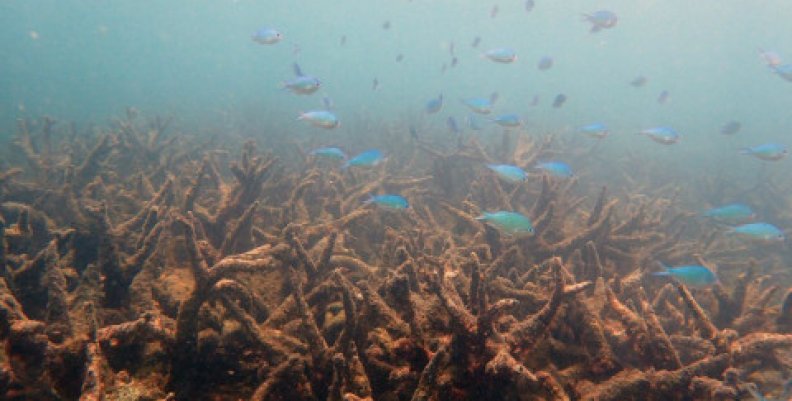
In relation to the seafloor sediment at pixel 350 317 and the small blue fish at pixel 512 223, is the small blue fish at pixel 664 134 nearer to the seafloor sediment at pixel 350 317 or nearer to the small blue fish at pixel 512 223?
the seafloor sediment at pixel 350 317

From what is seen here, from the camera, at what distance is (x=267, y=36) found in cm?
827

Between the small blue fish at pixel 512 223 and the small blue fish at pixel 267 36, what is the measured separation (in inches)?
246

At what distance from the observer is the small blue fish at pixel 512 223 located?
164 inches

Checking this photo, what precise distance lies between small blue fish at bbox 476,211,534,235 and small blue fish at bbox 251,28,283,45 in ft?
20.5

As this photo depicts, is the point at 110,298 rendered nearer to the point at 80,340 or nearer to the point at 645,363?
the point at 80,340

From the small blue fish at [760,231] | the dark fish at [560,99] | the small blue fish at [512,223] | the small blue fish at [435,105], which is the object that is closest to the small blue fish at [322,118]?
the small blue fish at [435,105]

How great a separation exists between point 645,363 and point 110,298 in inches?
161

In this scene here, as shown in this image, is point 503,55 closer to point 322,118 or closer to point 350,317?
point 322,118

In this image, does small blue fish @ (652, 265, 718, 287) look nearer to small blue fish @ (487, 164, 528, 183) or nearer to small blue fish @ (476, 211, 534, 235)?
small blue fish @ (476, 211, 534, 235)

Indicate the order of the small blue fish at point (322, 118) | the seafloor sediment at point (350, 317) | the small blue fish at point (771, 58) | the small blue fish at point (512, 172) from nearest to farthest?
the seafloor sediment at point (350, 317)
the small blue fish at point (512, 172)
the small blue fish at point (322, 118)
the small blue fish at point (771, 58)

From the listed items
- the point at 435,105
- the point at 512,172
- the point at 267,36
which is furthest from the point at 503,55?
the point at 267,36

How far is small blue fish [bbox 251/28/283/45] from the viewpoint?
27.0 ft

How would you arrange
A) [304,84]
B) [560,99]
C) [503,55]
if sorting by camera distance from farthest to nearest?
1. [560,99]
2. [503,55]
3. [304,84]

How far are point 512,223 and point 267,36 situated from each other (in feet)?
21.9
